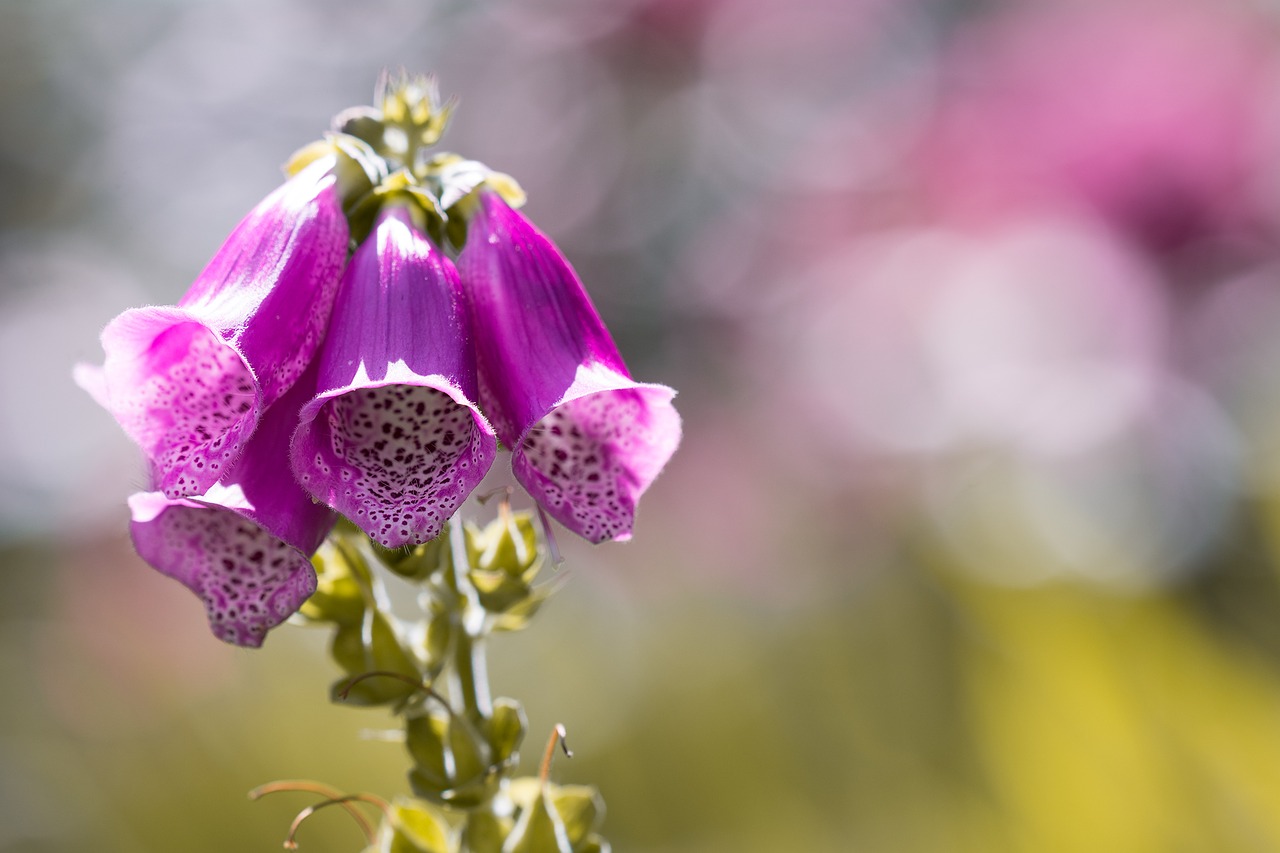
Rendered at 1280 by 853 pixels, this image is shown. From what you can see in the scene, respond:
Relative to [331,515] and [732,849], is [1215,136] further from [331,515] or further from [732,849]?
[331,515]

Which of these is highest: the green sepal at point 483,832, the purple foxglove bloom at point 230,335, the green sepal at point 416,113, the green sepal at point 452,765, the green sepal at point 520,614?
the green sepal at point 416,113

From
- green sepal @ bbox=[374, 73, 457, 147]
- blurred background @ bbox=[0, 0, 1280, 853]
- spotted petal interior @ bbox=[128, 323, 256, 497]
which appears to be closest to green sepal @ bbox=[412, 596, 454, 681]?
spotted petal interior @ bbox=[128, 323, 256, 497]

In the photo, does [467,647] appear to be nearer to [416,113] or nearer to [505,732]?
[505,732]

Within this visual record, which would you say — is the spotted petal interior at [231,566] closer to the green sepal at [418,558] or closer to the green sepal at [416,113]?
the green sepal at [418,558]

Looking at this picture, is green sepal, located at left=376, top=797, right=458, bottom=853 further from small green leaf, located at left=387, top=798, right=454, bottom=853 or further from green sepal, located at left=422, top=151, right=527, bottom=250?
green sepal, located at left=422, top=151, right=527, bottom=250

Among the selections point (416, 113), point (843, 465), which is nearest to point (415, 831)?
point (416, 113)

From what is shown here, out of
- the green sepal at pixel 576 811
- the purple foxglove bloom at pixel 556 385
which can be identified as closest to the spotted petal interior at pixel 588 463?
the purple foxglove bloom at pixel 556 385
